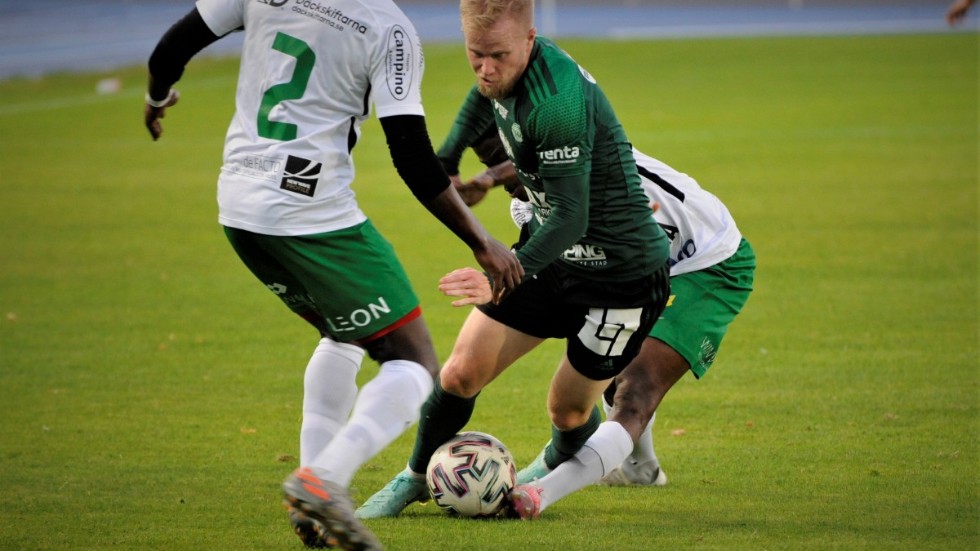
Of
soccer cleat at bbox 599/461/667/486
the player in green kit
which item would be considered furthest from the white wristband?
soccer cleat at bbox 599/461/667/486

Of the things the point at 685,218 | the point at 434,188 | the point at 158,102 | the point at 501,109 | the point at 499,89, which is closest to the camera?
the point at 434,188

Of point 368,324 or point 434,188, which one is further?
point 368,324

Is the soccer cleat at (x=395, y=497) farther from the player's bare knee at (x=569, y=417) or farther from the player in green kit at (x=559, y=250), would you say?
the player's bare knee at (x=569, y=417)

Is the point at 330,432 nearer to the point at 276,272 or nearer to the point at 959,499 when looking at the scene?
the point at 276,272

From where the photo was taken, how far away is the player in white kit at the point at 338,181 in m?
4.77

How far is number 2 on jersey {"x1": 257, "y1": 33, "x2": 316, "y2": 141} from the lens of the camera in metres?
4.80

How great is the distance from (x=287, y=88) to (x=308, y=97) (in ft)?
0.28

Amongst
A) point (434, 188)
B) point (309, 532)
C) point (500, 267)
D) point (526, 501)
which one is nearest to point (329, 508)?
point (309, 532)

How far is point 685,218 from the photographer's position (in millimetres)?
6145

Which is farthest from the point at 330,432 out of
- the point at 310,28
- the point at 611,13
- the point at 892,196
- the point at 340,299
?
the point at 611,13

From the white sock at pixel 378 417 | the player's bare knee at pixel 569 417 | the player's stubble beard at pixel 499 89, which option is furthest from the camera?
the player's bare knee at pixel 569 417

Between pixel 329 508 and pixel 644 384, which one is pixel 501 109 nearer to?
pixel 644 384

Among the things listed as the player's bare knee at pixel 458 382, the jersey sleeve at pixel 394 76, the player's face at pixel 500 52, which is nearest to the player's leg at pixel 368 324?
the jersey sleeve at pixel 394 76

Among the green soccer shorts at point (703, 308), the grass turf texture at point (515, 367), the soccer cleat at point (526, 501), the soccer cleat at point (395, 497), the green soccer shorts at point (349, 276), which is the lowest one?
the grass turf texture at point (515, 367)
